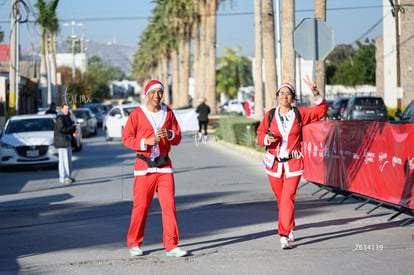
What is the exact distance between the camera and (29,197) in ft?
48.4

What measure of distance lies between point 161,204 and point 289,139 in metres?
1.66

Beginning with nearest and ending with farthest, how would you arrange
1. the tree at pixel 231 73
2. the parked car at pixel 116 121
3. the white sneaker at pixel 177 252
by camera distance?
1. the white sneaker at pixel 177 252
2. the parked car at pixel 116 121
3. the tree at pixel 231 73

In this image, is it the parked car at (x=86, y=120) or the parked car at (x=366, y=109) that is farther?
the parked car at (x=86, y=120)

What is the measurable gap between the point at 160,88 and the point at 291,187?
1833 millimetres

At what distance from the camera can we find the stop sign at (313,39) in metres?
14.1

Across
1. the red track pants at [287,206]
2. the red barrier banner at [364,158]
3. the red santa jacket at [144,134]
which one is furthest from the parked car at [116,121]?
the red santa jacket at [144,134]

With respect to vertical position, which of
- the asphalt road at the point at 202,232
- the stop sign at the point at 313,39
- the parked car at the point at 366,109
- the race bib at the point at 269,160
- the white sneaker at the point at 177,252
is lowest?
the asphalt road at the point at 202,232

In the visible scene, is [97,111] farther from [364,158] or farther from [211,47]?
[364,158]

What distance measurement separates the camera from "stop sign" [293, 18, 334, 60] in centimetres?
1410

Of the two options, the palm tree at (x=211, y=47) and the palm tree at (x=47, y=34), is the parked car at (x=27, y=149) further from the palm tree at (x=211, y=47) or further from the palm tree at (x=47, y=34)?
the palm tree at (x=211, y=47)

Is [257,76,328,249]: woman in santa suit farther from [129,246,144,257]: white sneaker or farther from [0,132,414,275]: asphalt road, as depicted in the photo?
[129,246,144,257]: white sneaker

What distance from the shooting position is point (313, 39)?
1414cm

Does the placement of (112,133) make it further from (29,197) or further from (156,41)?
(156,41)

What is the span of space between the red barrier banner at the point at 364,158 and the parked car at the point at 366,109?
24.5 metres
